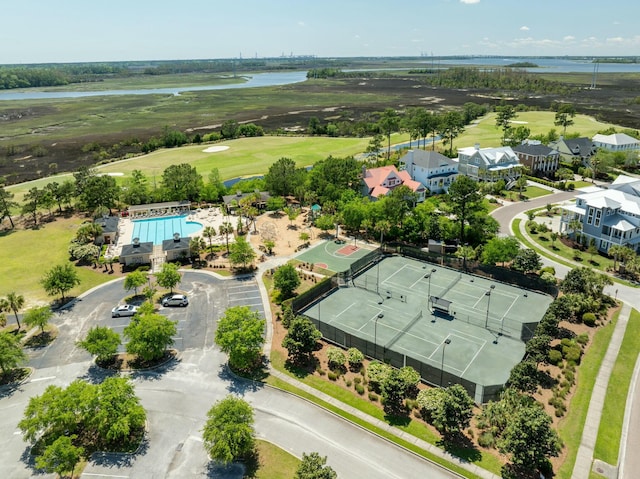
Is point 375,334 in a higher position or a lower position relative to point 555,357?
higher

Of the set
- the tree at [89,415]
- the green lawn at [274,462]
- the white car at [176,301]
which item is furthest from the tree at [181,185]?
the green lawn at [274,462]

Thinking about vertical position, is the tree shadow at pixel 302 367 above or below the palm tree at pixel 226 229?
below

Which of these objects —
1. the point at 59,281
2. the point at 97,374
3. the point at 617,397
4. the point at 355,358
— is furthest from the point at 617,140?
the point at 59,281

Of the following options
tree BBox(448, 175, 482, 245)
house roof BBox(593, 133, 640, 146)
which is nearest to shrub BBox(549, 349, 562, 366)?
tree BBox(448, 175, 482, 245)

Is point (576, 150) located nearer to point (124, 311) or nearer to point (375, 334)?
point (375, 334)

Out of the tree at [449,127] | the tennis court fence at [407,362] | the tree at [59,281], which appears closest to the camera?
the tennis court fence at [407,362]

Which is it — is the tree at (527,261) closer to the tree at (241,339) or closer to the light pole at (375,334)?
the light pole at (375,334)
